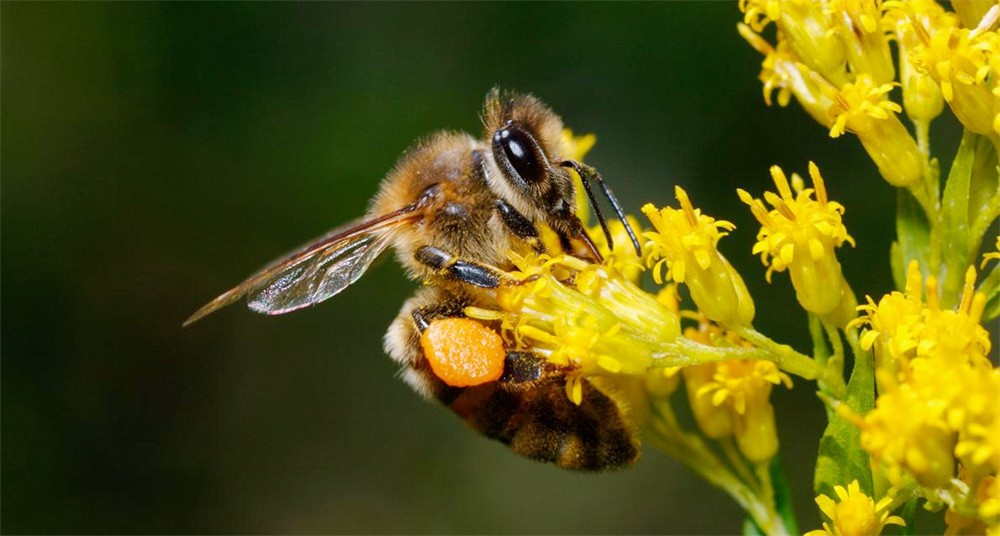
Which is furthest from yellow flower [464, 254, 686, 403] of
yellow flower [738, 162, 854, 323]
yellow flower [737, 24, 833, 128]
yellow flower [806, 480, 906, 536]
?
yellow flower [737, 24, 833, 128]

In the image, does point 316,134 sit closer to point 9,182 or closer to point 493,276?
point 9,182

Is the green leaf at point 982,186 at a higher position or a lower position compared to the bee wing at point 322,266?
lower

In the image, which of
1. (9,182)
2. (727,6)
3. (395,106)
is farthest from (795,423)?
(9,182)

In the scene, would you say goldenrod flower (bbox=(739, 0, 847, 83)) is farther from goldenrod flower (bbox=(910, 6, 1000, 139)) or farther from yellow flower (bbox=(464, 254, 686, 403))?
yellow flower (bbox=(464, 254, 686, 403))

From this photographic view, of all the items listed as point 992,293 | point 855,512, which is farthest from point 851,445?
point 992,293

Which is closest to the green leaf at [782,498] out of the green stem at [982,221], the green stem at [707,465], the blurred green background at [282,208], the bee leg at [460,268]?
the green stem at [707,465]

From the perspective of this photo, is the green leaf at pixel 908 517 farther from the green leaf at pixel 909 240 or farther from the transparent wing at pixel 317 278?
the transparent wing at pixel 317 278
